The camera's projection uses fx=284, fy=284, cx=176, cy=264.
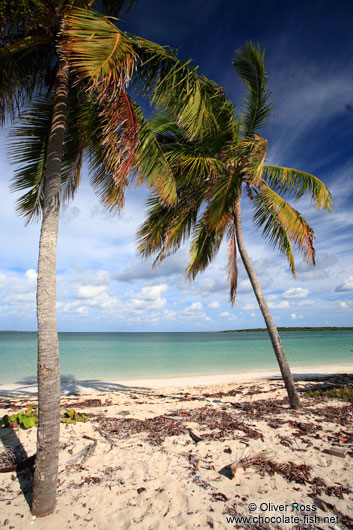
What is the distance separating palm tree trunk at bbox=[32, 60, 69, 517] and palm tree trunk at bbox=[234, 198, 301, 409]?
15.5ft

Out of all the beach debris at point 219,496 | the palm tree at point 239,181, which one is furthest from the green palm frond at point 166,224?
the beach debris at point 219,496

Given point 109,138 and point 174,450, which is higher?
point 109,138

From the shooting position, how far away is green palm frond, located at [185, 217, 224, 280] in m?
8.95

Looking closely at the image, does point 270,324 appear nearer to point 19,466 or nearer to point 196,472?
point 196,472

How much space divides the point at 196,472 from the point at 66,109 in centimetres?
482

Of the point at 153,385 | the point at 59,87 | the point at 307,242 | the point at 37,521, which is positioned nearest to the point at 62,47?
the point at 59,87

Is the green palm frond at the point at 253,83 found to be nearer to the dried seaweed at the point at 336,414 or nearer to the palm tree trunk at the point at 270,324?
the palm tree trunk at the point at 270,324

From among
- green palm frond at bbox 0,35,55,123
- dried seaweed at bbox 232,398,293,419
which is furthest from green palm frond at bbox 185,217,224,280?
green palm frond at bbox 0,35,55,123

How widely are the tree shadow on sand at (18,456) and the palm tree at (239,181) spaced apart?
16.2ft

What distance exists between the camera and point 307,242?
262 inches

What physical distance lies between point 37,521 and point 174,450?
192 centimetres

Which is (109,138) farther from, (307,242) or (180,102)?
(307,242)

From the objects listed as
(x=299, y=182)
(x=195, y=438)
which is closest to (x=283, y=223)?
(x=299, y=182)

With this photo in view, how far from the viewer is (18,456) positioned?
148 inches
